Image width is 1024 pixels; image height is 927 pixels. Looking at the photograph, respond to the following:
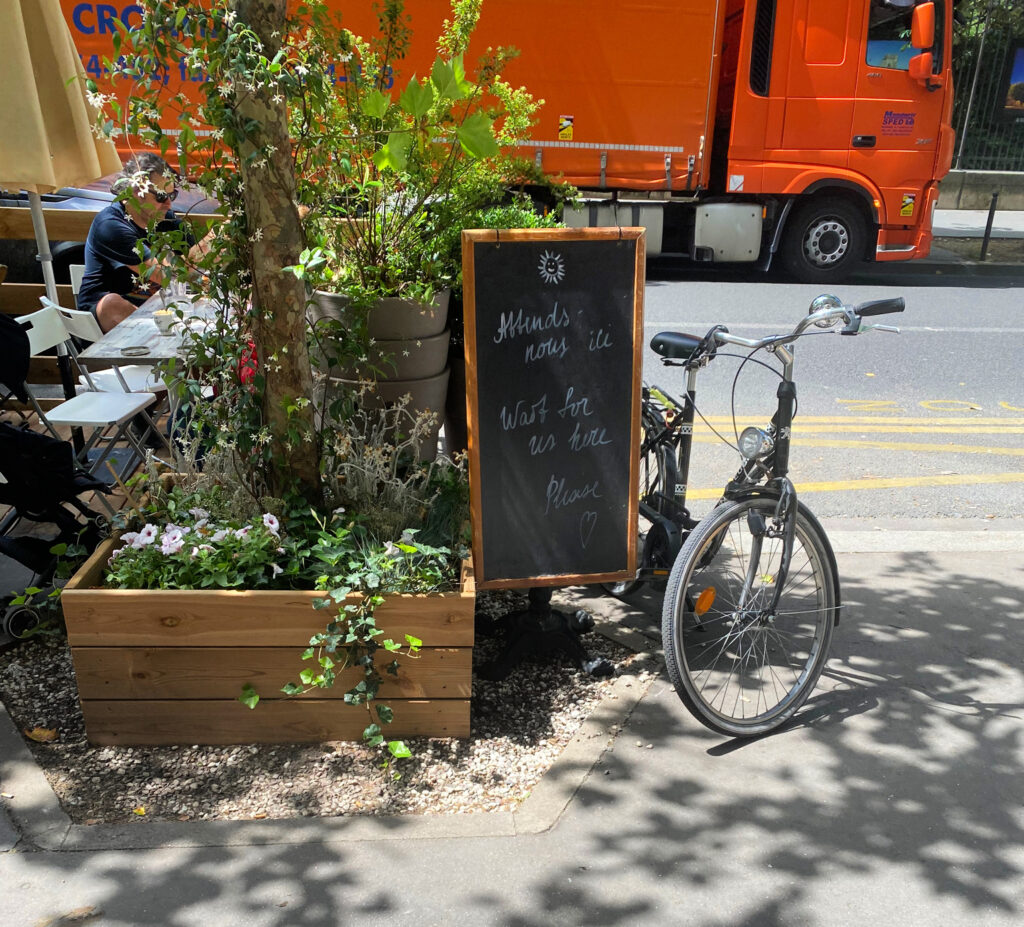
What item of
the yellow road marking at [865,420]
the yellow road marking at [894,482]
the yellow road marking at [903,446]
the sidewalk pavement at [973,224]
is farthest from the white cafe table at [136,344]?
the sidewalk pavement at [973,224]

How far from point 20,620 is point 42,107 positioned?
210cm

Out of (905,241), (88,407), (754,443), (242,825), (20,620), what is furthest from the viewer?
(905,241)

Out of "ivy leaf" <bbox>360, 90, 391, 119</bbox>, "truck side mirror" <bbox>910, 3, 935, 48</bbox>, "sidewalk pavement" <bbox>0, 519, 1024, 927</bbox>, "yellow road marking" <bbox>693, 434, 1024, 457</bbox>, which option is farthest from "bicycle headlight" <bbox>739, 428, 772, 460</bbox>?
"truck side mirror" <bbox>910, 3, 935, 48</bbox>

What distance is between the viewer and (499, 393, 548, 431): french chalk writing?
3246 millimetres

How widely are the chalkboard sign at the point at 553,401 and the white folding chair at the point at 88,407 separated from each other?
1.65m

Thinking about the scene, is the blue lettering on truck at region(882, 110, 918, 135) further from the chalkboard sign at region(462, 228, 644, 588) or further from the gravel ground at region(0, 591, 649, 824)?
the gravel ground at region(0, 591, 649, 824)

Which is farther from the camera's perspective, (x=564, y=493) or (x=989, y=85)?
(x=989, y=85)

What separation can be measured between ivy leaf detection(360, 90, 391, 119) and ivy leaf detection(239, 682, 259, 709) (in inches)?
73.9

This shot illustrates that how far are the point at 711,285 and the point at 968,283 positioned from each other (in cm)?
380

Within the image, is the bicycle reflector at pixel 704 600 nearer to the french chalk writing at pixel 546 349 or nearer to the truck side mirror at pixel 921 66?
the french chalk writing at pixel 546 349

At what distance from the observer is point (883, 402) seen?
6.97 m

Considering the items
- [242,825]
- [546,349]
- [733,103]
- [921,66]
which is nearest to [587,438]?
[546,349]

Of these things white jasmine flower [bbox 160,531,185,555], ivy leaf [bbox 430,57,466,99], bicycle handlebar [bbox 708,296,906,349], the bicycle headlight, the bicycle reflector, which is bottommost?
the bicycle reflector

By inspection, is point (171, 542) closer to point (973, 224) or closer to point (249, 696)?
point (249, 696)
